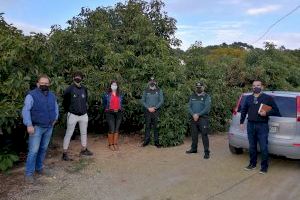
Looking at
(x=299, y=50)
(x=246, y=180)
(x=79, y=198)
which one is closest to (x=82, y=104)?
(x=79, y=198)

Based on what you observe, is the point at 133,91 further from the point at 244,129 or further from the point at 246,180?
the point at 246,180

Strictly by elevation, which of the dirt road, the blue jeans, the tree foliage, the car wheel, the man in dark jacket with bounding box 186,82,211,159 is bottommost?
the dirt road

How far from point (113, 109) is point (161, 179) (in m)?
3.07

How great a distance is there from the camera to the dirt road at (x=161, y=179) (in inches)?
276

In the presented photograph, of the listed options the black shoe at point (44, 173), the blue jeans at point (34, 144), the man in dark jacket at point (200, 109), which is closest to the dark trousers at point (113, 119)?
the man in dark jacket at point (200, 109)

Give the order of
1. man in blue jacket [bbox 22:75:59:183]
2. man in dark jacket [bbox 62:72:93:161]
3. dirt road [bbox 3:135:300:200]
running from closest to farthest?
dirt road [bbox 3:135:300:200]
man in blue jacket [bbox 22:75:59:183]
man in dark jacket [bbox 62:72:93:161]

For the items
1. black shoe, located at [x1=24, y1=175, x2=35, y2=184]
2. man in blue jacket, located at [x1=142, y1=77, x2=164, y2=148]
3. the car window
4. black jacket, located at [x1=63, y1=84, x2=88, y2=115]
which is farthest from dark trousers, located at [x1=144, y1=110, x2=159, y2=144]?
black shoe, located at [x1=24, y1=175, x2=35, y2=184]

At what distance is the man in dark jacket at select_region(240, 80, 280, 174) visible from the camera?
8.50 meters

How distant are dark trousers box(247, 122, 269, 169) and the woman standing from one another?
11.0 feet

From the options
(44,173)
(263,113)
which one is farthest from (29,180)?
(263,113)

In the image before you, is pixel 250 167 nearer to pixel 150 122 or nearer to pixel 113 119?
pixel 150 122

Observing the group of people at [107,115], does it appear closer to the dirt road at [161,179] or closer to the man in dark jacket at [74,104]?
the man in dark jacket at [74,104]

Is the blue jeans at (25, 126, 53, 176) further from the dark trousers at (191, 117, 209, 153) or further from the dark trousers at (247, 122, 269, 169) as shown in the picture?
the dark trousers at (247, 122, 269, 169)

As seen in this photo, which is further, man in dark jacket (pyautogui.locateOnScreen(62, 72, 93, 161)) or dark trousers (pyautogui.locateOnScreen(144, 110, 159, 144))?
dark trousers (pyautogui.locateOnScreen(144, 110, 159, 144))
